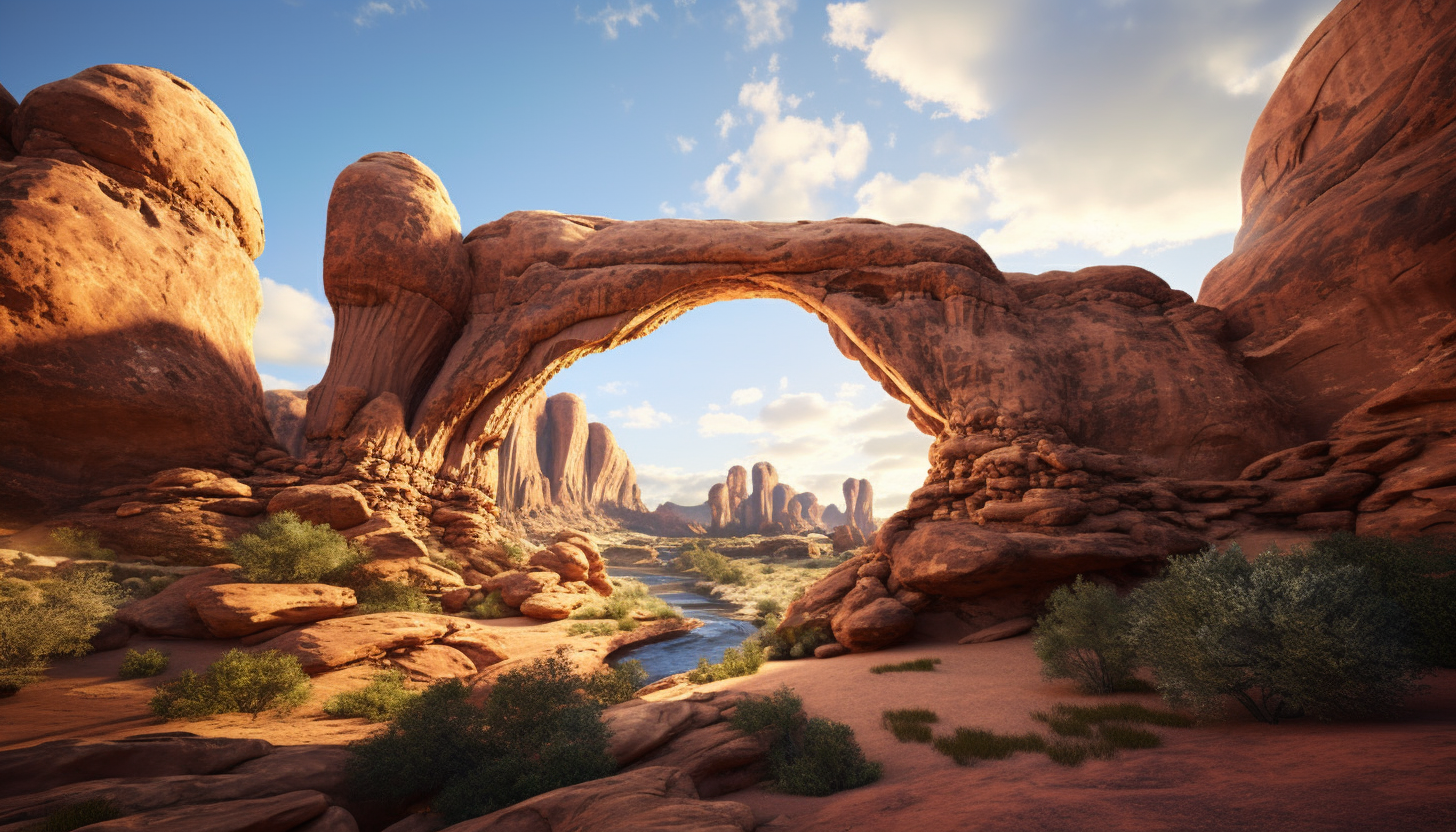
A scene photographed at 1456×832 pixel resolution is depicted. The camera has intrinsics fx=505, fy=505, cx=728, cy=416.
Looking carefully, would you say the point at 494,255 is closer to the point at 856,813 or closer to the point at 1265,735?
the point at 856,813

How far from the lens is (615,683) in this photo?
859 centimetres

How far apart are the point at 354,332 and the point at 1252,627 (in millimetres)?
23317

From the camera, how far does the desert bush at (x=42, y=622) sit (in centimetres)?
784

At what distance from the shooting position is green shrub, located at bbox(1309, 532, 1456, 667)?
6246 mm

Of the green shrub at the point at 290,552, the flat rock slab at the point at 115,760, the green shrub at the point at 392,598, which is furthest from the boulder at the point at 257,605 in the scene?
the flat rock slab at the point at 115,760

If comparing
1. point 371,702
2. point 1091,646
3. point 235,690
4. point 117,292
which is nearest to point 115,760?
point 235,690

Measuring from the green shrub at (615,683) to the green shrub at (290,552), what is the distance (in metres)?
8.33

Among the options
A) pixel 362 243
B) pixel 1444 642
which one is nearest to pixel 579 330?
pixel 362 243

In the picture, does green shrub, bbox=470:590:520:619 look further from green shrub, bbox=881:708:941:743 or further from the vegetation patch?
green shrub, bbox=881:708:941:743

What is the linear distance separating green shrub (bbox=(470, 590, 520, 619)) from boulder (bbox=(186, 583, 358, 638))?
409 cm

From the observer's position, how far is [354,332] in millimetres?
18078

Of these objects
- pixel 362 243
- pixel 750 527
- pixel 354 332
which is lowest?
pixel 750 527

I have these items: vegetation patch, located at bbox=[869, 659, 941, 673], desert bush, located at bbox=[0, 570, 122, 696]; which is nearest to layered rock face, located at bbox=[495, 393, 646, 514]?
desert bush, located at bbox=[0, 570, 122, 696]

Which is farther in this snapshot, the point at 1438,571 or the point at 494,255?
the point at 494,255
